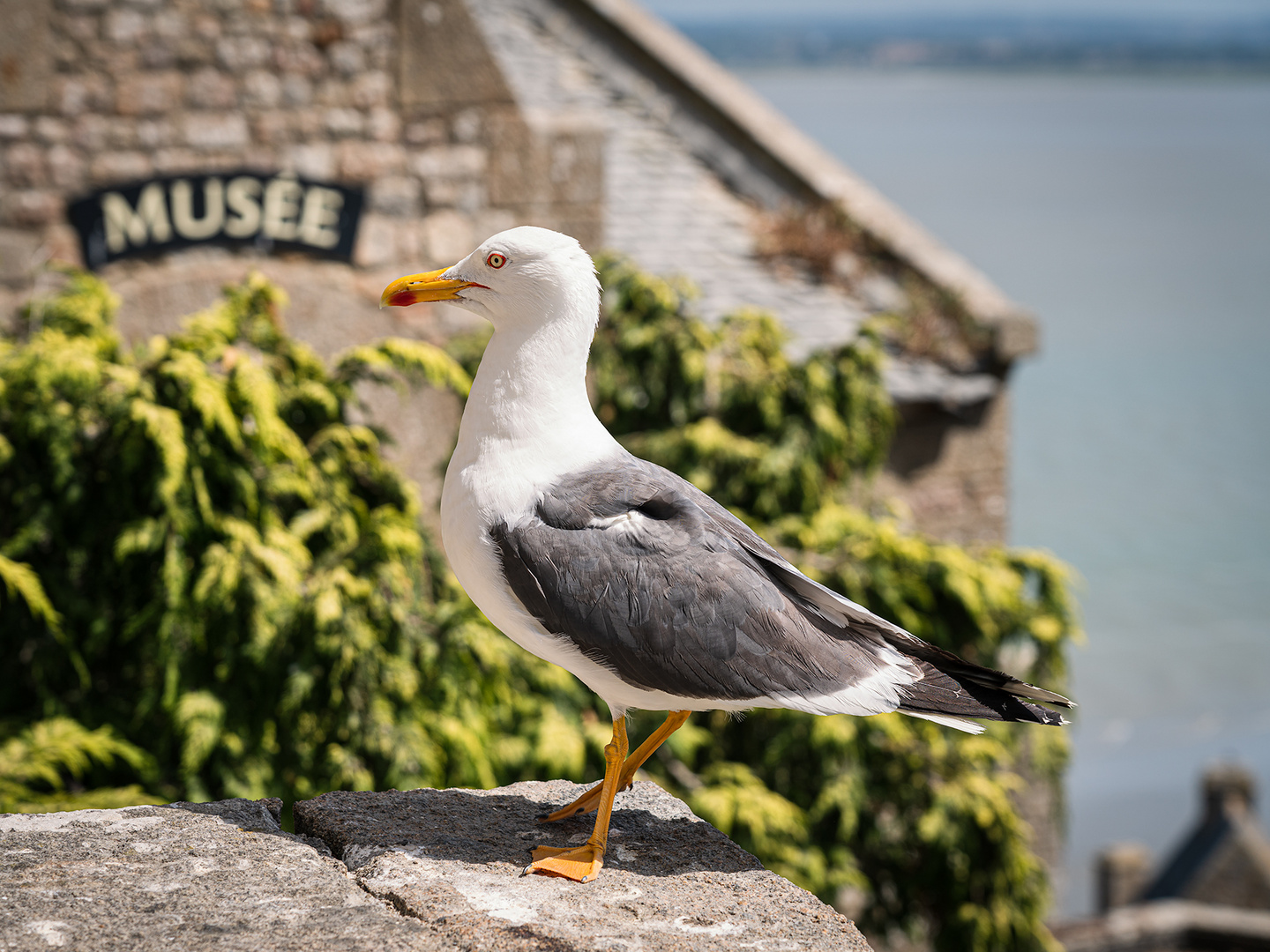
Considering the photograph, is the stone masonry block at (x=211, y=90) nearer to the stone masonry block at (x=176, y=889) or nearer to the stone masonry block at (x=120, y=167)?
the stone masonry block at (x=120, y=167)

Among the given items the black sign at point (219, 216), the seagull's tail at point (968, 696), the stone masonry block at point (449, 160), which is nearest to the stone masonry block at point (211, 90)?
the black sign at point (219, 216)

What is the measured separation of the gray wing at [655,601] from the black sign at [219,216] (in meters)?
4.63

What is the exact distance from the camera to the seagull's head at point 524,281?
8.96 feet

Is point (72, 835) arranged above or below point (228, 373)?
below

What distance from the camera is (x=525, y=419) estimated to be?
9.04ft

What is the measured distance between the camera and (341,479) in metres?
5.14

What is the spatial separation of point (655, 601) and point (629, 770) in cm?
57

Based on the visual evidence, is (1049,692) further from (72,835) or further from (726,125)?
(726,125)

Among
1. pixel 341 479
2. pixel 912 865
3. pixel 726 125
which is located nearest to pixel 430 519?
pixel 341 479

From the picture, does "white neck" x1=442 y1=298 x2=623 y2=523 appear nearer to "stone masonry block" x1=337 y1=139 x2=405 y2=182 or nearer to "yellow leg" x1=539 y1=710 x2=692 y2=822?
"yellow leg" x1=539 y1=710 x2=692 y2=822

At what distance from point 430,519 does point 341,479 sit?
5.30ft

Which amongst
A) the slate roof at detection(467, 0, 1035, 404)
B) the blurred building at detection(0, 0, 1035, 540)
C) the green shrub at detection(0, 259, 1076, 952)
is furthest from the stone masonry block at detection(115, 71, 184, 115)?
the slate roof at detection(467, 0, 1035, 404)

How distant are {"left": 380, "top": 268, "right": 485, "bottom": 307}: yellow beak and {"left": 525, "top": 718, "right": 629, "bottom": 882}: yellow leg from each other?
1.02 meters

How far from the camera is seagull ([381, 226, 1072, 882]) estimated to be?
8.78ft
